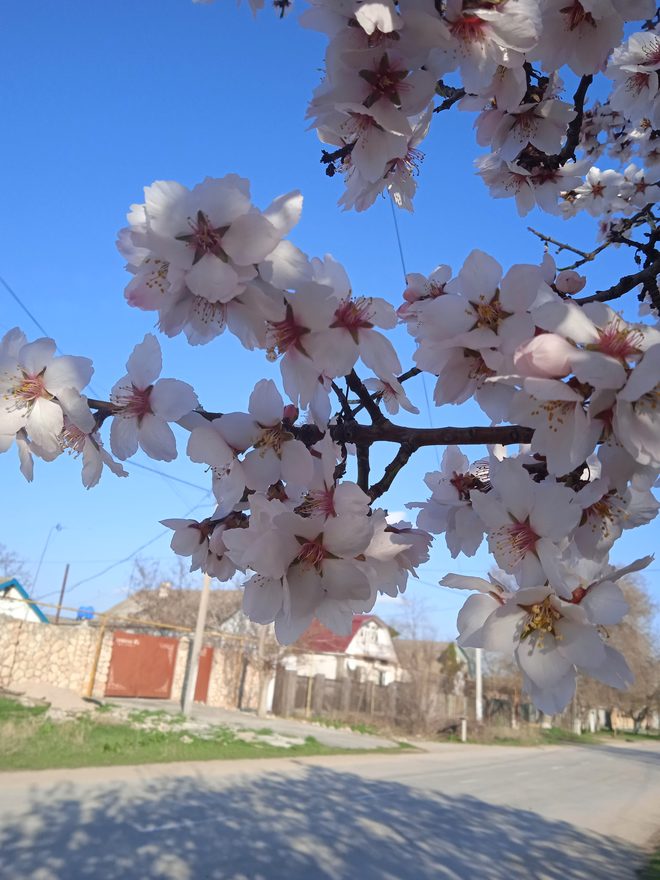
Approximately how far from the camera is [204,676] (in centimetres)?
2317

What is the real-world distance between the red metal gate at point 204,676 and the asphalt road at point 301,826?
39.6ft

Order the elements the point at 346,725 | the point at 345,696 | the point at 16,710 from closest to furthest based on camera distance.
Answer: the point at 16,710 < the point at 346,725 < the point at 345,696

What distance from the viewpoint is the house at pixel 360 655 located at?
3169cm

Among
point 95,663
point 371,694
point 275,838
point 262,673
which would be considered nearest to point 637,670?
point 371,694

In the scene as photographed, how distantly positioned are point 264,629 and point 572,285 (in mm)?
21743

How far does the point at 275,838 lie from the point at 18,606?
1839cm

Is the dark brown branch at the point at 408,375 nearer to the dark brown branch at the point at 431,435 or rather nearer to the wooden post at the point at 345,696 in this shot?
the dark brown branch at the point at 431,435

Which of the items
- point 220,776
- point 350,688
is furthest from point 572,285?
point 350,688

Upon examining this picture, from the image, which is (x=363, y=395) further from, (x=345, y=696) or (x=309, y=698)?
(x=345, y=696)

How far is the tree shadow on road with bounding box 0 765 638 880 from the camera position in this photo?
5.23 m

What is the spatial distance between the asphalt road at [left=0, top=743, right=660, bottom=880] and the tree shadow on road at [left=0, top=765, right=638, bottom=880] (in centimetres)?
2

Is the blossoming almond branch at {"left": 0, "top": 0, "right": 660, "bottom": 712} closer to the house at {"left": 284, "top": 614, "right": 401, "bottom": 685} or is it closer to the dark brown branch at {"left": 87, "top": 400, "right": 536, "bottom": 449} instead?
the dark brown branch at {"left": 87, "top": 400, "right": 536, "bottom": 449}

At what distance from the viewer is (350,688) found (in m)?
24.8

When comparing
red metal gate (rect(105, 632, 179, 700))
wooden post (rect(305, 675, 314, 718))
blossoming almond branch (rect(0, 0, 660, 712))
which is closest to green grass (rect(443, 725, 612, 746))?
wooden post (rect(305, 675, 314, 718))
